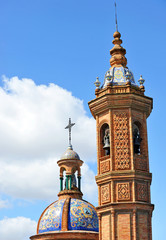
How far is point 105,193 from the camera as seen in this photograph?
778 inches

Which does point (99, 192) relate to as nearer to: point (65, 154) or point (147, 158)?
point (147, 158)

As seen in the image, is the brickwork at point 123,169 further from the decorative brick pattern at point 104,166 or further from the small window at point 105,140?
the small window at point 105,140

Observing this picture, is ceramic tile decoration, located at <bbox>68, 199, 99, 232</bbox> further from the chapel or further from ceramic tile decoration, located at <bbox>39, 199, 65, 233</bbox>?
the chapel

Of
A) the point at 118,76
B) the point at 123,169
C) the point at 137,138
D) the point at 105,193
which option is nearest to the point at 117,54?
the point at 118,76

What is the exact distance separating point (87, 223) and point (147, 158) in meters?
9.06

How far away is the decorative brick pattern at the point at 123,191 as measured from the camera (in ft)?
63.1

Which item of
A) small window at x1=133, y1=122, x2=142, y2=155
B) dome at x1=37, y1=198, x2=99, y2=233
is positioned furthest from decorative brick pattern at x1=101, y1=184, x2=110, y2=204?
dome at x1=37, y1=198, x2=99, y2=233

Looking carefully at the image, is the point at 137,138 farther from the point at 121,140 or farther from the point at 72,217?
the point at 72,217

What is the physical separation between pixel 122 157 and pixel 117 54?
18.8ft

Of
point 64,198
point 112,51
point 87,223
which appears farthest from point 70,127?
point 112,51

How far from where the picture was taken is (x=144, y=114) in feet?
69.5

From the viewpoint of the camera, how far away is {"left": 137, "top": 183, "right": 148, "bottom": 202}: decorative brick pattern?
19.4m

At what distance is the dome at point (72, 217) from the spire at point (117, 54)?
9.90m

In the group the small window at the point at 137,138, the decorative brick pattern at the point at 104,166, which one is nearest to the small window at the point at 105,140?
the decorative brick pattern at the point at 104,166
